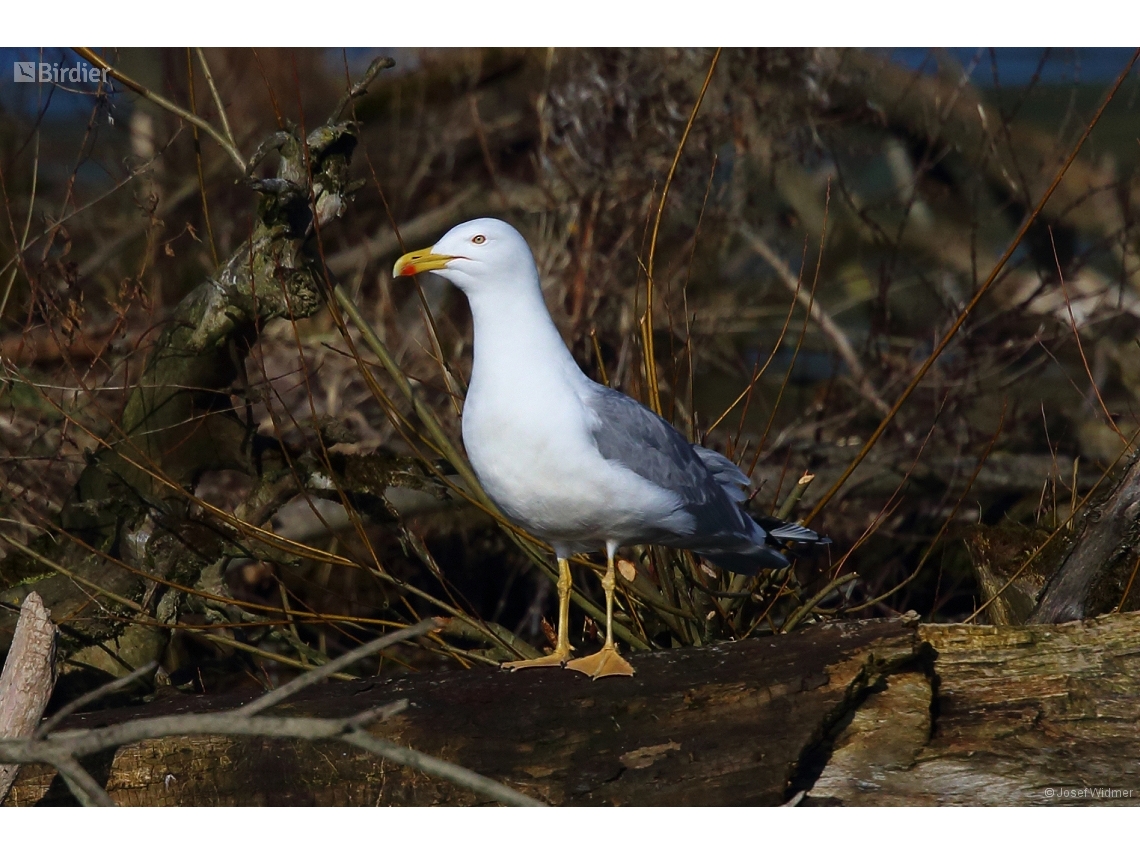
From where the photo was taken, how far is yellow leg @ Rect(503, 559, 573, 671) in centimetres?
328

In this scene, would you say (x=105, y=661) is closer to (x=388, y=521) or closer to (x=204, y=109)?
(x=388, y=521)

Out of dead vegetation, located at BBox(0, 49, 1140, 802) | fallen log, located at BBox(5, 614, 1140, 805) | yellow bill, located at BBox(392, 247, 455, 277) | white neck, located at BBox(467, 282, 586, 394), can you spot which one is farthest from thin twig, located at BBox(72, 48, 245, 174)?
fallen log, located at BBox(5, 614, 1140, 805)

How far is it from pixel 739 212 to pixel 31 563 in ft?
14.5

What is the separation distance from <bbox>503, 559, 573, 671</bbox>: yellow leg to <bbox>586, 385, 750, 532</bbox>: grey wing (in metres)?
0.40

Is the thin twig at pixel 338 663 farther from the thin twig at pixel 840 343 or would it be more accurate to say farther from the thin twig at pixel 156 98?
the thin twig at pixel 840 343

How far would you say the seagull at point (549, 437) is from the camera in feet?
9.88

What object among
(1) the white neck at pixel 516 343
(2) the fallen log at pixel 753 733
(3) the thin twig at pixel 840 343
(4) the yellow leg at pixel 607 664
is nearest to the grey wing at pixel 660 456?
(1) the white neck at pixel 516 343

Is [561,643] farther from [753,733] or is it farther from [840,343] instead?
[840,343]

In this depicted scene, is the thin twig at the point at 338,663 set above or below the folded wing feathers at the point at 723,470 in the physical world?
above

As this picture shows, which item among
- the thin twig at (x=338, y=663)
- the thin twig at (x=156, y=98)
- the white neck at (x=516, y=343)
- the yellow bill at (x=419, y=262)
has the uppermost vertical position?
the thin twig at (x=156, y=98)

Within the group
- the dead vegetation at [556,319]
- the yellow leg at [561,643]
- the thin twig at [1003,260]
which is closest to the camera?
the thin twig at [1003,260]

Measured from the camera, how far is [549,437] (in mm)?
3002

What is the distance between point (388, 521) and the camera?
4.48 m

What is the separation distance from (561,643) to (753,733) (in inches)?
23.2
